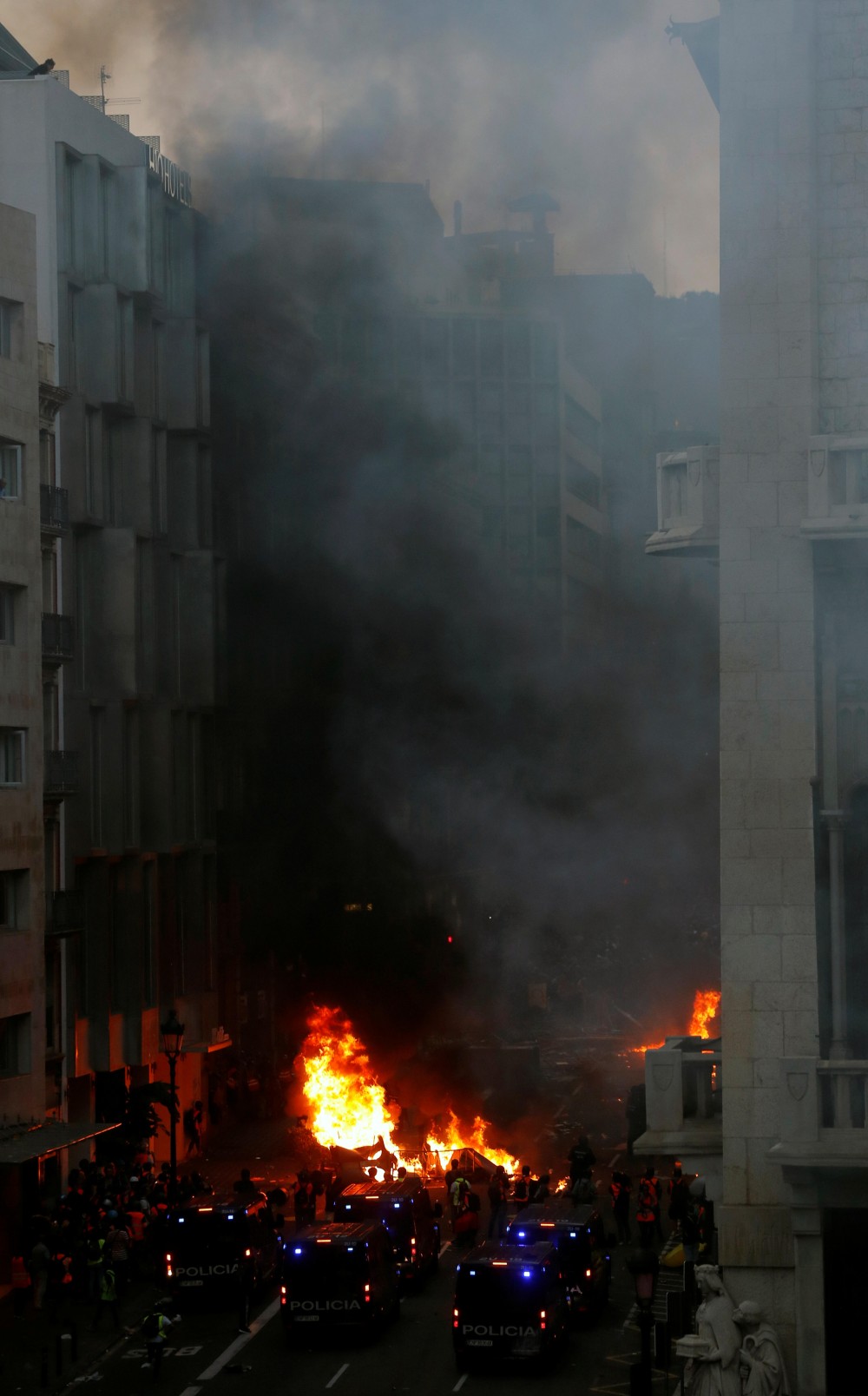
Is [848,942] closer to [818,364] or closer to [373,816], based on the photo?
[818,364]

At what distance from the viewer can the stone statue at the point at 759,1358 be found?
33.8 ft

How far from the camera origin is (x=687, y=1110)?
11320mm

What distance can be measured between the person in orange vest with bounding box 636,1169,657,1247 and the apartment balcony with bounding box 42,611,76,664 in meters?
11.4

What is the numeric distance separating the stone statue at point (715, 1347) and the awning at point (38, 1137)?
44.2 feet

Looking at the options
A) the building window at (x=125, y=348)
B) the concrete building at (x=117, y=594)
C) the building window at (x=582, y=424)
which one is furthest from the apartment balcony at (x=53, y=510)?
the building window at (x=582, y=424)

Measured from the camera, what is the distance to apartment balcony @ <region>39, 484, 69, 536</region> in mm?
28703

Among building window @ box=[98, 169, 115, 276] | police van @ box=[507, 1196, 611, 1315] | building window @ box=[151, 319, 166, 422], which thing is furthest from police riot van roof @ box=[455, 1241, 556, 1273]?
building window @ box=[151, 319, 166, 422]

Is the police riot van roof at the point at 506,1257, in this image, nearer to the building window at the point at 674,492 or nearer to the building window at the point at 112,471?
the building window at the point at 674,492

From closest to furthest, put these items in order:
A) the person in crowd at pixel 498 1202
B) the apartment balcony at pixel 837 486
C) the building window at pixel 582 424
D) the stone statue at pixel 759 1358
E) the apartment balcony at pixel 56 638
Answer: the stone statue at pixel 759 1358
the apartment balcony at pixel 837 486
the person in crowd at pixel 498 1202
the apartment balcony at pixel 56 638
the building window at pixel 582 424

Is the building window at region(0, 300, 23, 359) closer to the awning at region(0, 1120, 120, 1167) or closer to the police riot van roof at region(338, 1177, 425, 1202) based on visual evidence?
the awning at region(0, 1120, 120, 1167)

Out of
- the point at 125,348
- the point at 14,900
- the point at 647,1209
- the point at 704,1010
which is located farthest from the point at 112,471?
the point at 704,1010

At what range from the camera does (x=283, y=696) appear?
39.7 meters

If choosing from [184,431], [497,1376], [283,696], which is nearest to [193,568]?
[184,431]

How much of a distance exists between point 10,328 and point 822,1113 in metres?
18.8
